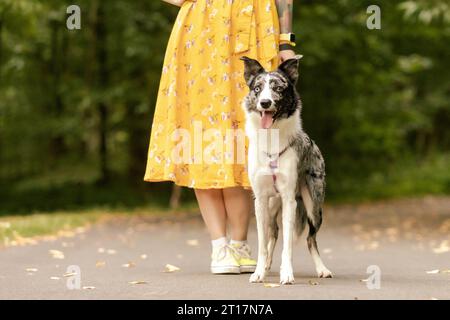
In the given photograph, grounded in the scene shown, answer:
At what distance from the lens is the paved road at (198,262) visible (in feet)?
18.1

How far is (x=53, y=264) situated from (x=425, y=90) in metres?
22.7

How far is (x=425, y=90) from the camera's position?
2866 cm

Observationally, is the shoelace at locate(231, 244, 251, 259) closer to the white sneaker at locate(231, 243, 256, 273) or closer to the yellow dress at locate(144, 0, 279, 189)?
the white sneaker at locate(231, 243, 256, 273)

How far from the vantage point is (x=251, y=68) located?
239 inches

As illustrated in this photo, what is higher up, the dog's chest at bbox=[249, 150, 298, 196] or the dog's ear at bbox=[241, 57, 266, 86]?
the dog's ear at bbox=[241, 57, 266, 86]

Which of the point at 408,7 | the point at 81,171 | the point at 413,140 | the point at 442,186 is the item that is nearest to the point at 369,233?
the point at 408,7

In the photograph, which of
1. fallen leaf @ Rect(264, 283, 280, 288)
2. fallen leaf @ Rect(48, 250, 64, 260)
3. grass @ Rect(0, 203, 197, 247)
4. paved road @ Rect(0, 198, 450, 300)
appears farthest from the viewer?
grass @ Rect(0, 203, 197, 247)

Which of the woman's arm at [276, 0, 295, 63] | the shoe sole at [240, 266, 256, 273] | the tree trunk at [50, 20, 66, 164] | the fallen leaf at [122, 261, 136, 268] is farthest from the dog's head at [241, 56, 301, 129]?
the tree trunk at [50, 20, 66, 164]

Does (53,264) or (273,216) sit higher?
(273,216)

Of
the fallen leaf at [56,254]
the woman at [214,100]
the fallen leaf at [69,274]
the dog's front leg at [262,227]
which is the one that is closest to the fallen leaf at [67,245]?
the fallen leaf at [56,254]

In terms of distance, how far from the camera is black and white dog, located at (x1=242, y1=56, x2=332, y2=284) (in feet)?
19.3

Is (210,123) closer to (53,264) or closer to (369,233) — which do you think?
(53,264)

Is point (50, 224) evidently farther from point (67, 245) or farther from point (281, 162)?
point (281, 162)

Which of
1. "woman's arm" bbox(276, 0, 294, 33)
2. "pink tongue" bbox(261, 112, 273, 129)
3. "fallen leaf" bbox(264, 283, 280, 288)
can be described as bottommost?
"fallen leaf" bbox(264, 283, 280, 288)
